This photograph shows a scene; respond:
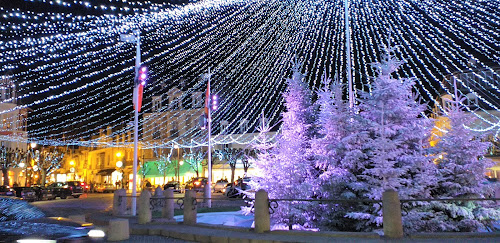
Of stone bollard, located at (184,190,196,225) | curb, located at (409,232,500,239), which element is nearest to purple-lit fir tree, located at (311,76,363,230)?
curb, located at (409,232,500,239)

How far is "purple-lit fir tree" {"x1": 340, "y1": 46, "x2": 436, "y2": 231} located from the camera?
12.8 metres

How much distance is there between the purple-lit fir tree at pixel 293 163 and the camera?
46.9 ft

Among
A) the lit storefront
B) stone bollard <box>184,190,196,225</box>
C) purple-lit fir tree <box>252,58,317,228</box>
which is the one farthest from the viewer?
the lit storefront

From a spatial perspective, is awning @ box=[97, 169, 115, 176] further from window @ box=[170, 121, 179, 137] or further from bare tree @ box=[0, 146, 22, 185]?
bare tree @ box=[0, 146, 22, 185]

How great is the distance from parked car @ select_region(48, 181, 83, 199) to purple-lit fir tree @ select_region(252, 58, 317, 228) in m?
31.7

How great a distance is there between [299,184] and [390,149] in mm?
3268

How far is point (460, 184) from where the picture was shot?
13.8 meters

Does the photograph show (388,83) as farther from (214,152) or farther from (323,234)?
(214,152)

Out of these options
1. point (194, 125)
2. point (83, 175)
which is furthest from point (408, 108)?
point (83, 175)

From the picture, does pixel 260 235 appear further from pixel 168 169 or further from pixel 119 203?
pixel 168 169

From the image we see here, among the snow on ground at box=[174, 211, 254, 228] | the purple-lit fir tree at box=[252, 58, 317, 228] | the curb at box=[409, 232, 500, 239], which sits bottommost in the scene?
the snow on ground at box=[174, 211, 254, 228]

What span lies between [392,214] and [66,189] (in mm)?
38485

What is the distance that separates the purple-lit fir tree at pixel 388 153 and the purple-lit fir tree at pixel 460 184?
0.63 meters

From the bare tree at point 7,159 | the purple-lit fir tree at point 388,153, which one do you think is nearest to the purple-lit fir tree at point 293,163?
the purple-lit fir tree at point 388,153
